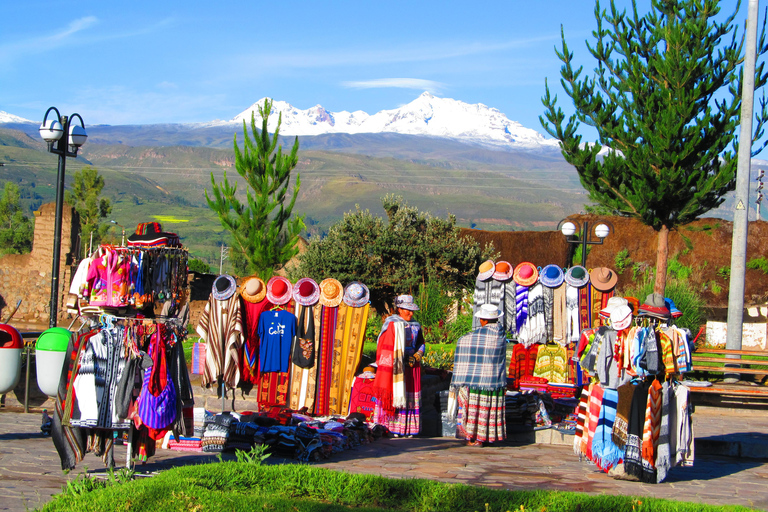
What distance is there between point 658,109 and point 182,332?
13433 millimetres

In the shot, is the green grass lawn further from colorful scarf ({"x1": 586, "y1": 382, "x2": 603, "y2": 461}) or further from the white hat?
the white hat

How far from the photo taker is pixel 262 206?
21656 mm

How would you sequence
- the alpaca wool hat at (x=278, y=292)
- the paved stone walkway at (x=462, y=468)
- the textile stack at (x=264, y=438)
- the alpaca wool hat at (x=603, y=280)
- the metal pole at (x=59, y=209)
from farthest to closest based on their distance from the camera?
the alpaca wool hat at (x=603, y=280)
the metal pole at (x=59, y=209)
the alpaca wool hat at (x=278, y=292)
the textile stack at (x=264, y=438)
the paved stone walkway at (x=462, y=468)

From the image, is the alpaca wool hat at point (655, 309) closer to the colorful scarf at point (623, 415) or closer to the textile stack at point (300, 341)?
the colorful scarf at point (623, 415)

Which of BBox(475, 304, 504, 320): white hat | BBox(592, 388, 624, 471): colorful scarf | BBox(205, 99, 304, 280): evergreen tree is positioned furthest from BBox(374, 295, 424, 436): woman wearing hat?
BBox(205, 99, 304, 280): evergreen tree

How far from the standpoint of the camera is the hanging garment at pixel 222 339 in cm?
963

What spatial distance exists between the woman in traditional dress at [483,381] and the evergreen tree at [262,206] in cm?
1294

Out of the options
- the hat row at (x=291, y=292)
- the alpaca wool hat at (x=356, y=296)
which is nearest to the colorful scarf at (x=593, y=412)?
the hat row at (x=291, y=292)

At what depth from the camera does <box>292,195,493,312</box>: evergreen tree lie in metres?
19.3

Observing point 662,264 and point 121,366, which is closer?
point 121,366

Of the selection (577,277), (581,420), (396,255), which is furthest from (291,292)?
(396,255)

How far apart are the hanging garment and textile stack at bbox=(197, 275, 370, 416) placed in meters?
0.11

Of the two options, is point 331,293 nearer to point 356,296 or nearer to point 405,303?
point 356,296

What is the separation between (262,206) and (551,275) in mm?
12025
